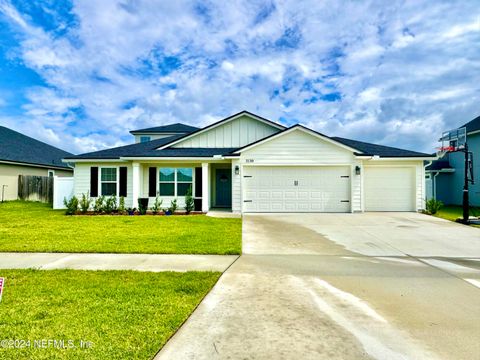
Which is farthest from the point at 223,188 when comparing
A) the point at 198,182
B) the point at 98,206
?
the point at 98,206

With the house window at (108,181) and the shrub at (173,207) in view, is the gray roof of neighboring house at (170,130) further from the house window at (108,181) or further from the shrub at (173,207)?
the shrub at (173,207)

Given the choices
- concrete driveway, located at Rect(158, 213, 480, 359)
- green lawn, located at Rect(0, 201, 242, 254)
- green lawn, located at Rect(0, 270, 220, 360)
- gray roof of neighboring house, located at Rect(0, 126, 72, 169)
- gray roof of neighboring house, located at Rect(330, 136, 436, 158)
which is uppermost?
gray roof of neighboring house, located at Rect(0, 126, 72, 169)

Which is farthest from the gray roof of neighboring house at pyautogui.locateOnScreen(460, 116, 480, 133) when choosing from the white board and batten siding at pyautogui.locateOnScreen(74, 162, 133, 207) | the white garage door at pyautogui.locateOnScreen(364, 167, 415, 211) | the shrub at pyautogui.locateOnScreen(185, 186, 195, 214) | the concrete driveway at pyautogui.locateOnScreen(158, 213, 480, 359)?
the white board and batten siding at pyautogui.locateOnScreen(74, 162, 133, 207)

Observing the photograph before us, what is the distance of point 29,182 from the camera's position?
20672 millimetres

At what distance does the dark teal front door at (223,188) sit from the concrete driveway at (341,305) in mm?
9234

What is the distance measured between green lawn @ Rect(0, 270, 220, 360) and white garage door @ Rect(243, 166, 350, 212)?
9233 mm

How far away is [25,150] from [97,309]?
84.1 feet

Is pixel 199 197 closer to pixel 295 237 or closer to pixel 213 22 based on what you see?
pixel 295 237

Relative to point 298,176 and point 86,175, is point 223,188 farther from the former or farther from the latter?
point 86,175

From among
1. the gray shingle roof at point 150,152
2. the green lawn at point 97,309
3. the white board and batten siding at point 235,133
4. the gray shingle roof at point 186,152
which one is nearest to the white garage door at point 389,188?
the gray shingle roof at point 186,152

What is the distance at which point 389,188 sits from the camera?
47.4 feet

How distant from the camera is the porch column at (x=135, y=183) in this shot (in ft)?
46.4

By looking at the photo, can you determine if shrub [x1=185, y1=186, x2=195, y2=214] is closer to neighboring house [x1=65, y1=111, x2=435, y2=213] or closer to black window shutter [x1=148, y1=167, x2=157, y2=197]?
neighboring house [x1=65, y1=111, x2=435, y2=213]

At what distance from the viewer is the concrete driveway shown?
2.65m
